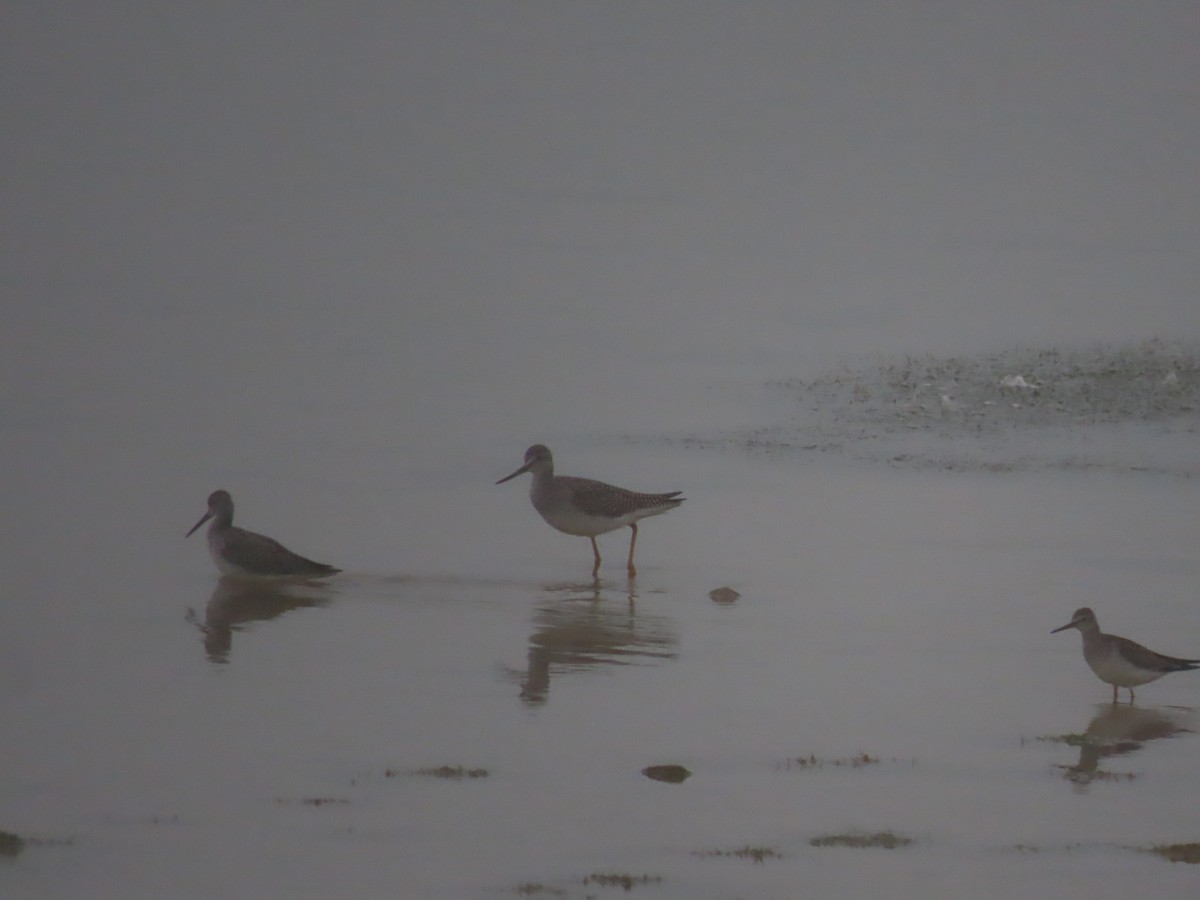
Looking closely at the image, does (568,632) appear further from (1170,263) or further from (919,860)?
(1170,263)

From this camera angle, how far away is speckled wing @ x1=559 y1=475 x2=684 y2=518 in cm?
1641

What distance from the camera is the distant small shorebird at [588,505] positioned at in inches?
646

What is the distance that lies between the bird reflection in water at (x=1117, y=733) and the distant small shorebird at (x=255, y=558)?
5820mm

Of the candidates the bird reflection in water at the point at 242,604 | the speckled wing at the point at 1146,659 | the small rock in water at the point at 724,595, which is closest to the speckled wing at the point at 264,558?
the bird reflection in water at the point at 242,604

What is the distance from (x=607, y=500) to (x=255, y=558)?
301 centimetres

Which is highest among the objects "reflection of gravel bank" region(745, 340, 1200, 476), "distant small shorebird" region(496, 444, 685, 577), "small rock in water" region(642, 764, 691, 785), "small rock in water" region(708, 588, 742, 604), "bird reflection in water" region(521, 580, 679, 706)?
"reflection of gravel bank" region(745, 340, 1200, 476)

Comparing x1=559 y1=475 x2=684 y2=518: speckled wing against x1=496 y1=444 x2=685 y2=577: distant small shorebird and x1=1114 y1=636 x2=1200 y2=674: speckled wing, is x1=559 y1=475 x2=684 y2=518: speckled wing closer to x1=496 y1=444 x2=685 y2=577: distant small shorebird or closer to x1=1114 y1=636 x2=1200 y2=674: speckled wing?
x1=496 y1=444 x2=685 y2=577: distant small shorebird

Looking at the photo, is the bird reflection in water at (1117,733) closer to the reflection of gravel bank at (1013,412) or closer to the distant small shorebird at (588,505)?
the distant small shorebird at (588,505)

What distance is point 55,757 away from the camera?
406 inches

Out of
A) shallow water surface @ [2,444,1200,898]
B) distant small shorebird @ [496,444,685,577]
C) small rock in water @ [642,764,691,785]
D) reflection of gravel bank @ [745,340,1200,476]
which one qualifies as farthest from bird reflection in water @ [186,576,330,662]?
reflection of gravel bank @ [745,340,1200,476]

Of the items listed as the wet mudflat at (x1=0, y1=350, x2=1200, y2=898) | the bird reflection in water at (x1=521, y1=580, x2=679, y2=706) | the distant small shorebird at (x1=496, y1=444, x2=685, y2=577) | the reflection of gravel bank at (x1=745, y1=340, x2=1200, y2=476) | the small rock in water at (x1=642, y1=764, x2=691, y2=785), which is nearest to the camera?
the wet mudflat at (x1=0, y1=350, x2=1200, y2=898)

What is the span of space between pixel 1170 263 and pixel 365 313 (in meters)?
14.3

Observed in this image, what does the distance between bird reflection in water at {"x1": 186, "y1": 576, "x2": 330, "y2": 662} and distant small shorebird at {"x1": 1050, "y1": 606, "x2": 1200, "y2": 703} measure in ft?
17.5

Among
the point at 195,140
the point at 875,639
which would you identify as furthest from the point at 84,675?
the point at 195,140
